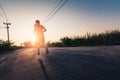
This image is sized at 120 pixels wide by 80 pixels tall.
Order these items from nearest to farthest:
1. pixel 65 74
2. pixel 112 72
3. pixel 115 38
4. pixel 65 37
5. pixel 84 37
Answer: pixel 112 72, pixel 65 74, pixel 115 38, pixel 84 37, pixel 65 37

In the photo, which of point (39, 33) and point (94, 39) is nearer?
point (39, 33)

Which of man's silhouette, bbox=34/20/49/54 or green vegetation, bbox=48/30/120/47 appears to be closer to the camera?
man's silhouette, bbox=34/20/49/54

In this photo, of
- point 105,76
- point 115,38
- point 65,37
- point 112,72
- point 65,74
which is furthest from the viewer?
point 65,37

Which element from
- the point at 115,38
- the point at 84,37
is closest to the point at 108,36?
the point at 115,38

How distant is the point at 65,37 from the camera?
39.9 metres

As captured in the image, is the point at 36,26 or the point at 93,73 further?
the point at 36,26

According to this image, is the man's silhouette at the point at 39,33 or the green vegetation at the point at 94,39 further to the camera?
the green vegetation at the point at 94,39

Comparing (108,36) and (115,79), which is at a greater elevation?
(108,36)

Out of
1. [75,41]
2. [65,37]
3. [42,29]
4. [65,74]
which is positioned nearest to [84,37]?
[75,41]

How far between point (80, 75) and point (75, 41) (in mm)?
31156

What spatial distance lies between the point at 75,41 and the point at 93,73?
3109cm

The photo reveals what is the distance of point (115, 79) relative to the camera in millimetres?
5543

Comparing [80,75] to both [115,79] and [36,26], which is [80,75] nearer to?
[115,79]

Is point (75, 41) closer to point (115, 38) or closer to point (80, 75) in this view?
point (115, 38)
